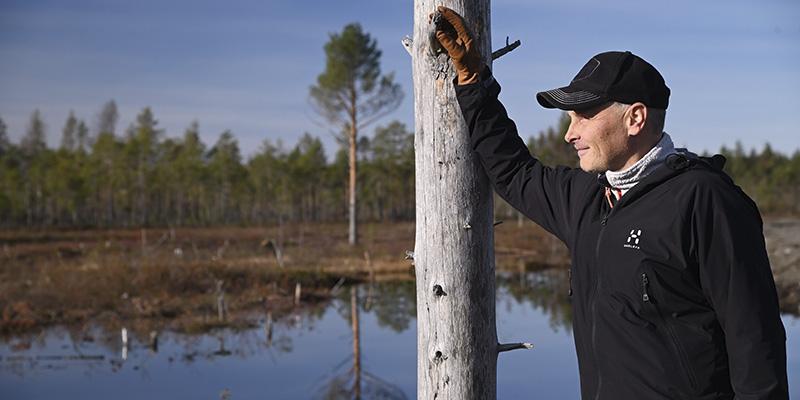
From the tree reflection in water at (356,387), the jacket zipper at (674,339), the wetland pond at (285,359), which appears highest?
the jacket zipper at (674,339)

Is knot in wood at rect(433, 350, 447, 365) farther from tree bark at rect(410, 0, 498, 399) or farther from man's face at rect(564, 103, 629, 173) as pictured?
man's face at rect(564, 103, 629, 173)

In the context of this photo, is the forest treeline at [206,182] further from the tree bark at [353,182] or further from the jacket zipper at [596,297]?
the jacket zipper at [596,297]

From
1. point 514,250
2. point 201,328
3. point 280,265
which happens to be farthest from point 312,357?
point 514,250

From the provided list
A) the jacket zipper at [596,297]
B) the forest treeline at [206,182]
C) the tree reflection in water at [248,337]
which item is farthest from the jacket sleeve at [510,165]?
the forest treeline at [206,182]

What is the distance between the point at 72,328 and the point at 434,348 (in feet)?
45.5

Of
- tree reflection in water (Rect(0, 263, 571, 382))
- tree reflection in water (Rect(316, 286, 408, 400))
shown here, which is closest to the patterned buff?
tree reflection in water (Rect(316, 286, 408, 400))

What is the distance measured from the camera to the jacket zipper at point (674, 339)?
213 cm

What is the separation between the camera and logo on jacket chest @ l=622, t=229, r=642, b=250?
2.22 meters

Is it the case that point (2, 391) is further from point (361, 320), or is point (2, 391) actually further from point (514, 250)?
point (514, 250)

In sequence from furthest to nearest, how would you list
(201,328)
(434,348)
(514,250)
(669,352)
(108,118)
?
1. (108,118)
2. (514,250)
3. (201,328)
4. (434,348)
5. (669,352)

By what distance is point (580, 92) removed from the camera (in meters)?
2.43

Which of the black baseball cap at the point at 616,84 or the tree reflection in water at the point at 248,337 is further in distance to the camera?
the tree reflection in water at the point at 248,337

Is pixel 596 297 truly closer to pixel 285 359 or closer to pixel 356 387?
pixel 356 387

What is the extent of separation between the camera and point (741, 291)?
2.02m
